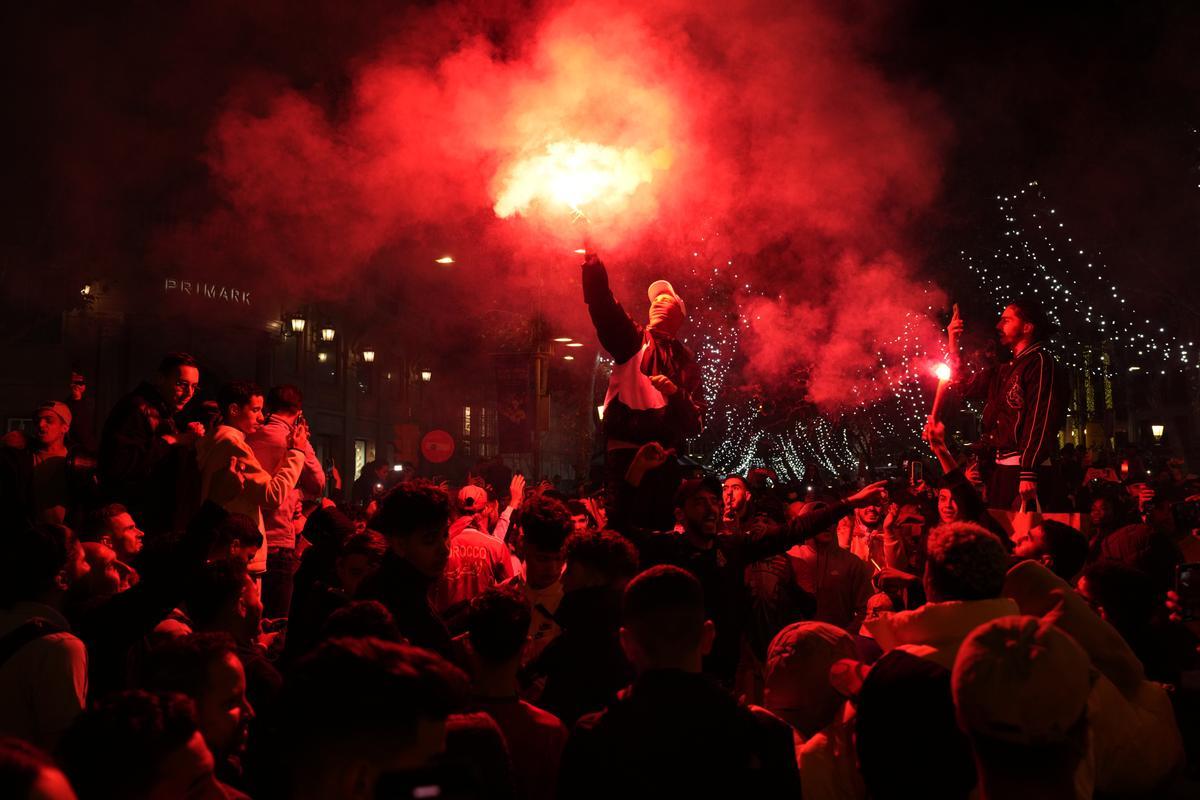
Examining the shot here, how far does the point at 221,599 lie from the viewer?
14.1 ft

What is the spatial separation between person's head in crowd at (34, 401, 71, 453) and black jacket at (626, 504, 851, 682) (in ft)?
15.5

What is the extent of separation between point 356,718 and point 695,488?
3568 mm

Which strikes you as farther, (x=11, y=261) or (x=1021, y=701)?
(x=11, y=261)

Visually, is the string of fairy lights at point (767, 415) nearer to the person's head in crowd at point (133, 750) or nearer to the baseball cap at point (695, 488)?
the baseball cap at point (695, 488)

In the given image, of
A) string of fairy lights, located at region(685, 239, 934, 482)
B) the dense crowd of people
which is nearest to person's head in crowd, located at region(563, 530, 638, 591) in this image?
the dense crowd of people

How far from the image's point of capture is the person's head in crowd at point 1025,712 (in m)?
2.42

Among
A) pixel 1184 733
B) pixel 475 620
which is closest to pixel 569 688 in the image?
pixel 475 620

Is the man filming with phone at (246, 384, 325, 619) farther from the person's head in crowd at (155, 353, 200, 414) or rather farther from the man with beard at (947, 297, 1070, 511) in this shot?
the man with beard at (947, 297, 1070, 511)

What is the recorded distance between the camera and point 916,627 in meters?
3.37

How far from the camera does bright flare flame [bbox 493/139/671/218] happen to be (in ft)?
21.1

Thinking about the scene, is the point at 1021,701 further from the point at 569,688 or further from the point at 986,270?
the point at 986,270

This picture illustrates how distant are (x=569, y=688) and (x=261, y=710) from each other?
1.15 meters

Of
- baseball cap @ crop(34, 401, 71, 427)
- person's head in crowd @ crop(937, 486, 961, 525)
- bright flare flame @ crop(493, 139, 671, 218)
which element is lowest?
person's head in crowd @ crop(937, 486, 961, 525)

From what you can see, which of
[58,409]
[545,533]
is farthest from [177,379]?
[545,533]
